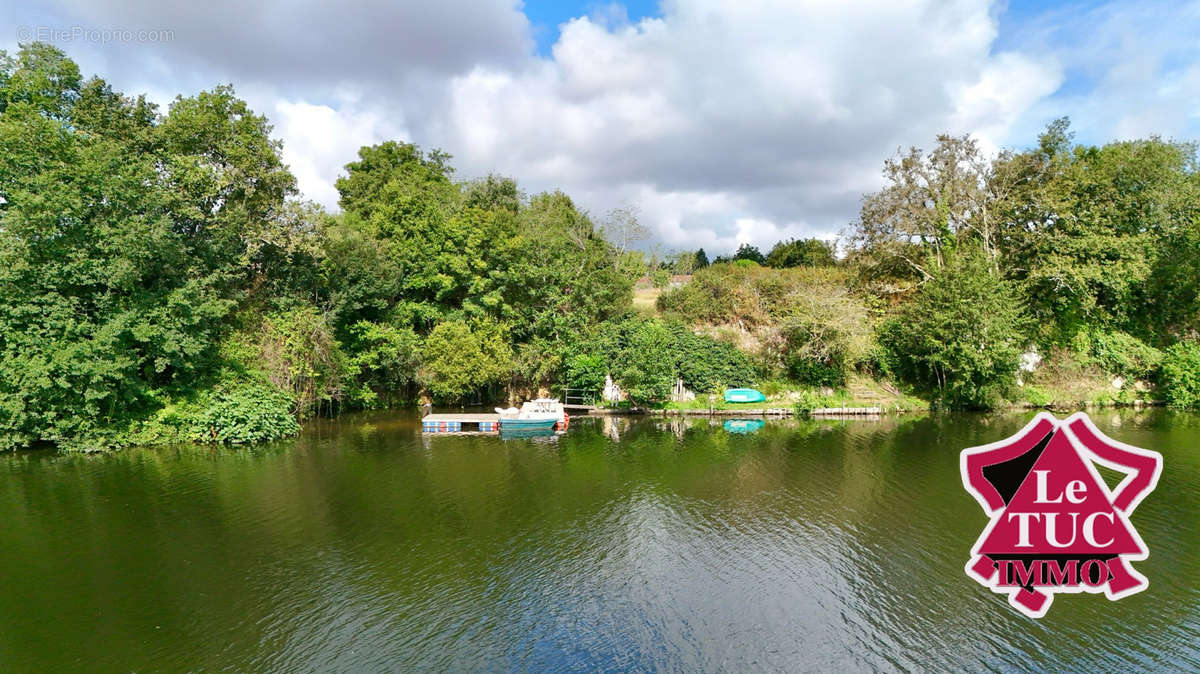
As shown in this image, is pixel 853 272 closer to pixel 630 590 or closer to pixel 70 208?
pixel 630 590

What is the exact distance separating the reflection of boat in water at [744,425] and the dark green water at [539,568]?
6.48 m

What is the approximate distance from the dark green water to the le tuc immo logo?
4.42 meters

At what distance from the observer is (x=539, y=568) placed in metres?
15.0

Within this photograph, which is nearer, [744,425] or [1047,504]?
[1047,504]

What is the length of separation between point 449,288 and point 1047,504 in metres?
33.6

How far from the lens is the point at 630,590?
13.9 m

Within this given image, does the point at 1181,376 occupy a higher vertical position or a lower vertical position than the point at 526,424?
higher

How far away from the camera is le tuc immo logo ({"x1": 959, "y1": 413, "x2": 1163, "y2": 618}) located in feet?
24.5

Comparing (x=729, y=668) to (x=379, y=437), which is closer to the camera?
(x=729, y=668)

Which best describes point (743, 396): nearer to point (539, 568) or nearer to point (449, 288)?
point (449, 288)

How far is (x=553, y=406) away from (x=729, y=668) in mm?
22884

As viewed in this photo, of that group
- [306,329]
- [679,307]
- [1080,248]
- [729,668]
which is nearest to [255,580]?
[729,668]

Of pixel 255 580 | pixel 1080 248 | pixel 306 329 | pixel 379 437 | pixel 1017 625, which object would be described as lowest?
pixel 1017 625

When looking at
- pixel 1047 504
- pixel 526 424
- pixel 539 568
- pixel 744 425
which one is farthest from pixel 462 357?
pixel 1047 504
